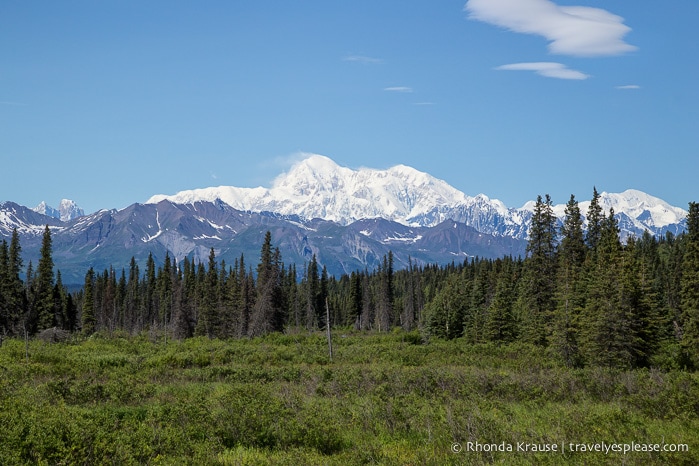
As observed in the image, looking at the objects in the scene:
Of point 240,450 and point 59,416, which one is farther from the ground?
point 59,416

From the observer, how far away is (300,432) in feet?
50.4

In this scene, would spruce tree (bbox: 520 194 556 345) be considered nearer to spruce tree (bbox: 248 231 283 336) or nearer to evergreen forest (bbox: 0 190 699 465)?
evergreen forest (bbox: 0 190 699 465)

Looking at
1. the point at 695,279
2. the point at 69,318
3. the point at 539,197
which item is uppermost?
the point at 539,197

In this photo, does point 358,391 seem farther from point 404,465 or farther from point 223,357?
point 223,357

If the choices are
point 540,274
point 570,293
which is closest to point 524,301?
point 540,274

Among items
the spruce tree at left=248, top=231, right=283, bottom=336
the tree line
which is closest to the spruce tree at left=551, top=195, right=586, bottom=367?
the tree line

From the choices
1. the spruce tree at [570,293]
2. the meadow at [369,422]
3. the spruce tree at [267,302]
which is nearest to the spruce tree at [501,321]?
the spruce tree at [570,293]

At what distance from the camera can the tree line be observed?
37.8m

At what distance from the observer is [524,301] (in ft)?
201

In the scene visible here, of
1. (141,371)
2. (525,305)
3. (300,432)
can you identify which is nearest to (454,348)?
(525,305)

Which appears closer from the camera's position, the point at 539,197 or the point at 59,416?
the point at 59,416

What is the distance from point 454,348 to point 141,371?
29.0 metres

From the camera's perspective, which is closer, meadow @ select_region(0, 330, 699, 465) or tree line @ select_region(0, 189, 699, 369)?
meadow @ select_region(0, 330, 699, 465)

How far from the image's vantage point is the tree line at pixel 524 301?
3775 centimetres
